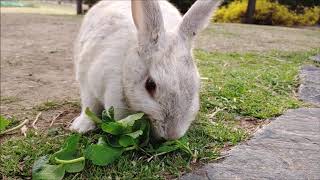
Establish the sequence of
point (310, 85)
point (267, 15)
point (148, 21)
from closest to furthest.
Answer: point (148, 21) < point (310, 85) < point (267, 15)

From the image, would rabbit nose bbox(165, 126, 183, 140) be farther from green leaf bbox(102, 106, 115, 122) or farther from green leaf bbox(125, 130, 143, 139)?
green leaf bbox(102, 106, 115, 122)

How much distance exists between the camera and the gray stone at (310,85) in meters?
3.27

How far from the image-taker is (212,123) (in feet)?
8.97

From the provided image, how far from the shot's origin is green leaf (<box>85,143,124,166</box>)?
2.13 metres

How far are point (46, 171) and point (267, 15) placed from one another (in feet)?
37.0

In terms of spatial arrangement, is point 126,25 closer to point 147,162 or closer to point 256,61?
point 147,162

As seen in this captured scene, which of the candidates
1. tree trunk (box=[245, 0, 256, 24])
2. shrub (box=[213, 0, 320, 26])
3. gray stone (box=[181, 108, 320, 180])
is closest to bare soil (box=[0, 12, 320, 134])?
gray stone (box=[181, 108, 320, 180])

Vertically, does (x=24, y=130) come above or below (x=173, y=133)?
below

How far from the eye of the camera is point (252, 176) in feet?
6.58

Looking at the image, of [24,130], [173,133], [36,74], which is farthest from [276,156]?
[36,74]

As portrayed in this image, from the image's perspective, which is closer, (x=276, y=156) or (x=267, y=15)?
(x=276, y=156)

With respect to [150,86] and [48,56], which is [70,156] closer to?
[150,86]

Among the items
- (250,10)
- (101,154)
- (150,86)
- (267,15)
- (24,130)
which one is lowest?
(267,15)

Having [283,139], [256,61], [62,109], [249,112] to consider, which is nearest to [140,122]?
[283,139]
